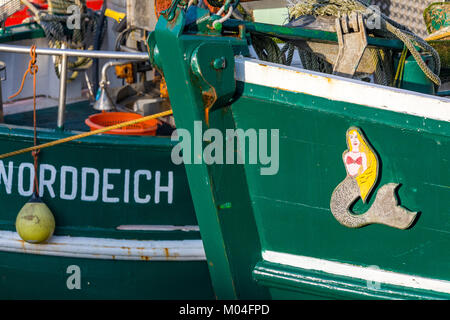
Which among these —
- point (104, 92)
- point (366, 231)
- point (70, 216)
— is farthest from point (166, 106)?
point (366, 231)

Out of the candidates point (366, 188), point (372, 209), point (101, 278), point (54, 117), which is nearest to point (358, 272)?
point (372, 209)

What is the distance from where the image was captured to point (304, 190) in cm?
307

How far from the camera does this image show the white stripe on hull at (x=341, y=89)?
270 centimetres

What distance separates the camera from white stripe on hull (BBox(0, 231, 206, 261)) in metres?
4.24

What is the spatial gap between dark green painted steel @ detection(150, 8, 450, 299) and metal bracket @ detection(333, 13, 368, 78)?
46cm

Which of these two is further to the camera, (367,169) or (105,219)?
(105,219)

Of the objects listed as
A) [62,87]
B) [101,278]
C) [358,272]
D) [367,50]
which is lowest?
[101,278]

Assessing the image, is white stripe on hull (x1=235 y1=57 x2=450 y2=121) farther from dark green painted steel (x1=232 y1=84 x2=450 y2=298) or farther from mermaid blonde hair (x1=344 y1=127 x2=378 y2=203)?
mermaid blonde hair (x1=344 y1=127 x2=378 y2=203)

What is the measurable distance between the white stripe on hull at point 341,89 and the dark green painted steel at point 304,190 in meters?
0.03

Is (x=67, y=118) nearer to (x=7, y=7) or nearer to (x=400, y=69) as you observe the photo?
(x=7, y=7)

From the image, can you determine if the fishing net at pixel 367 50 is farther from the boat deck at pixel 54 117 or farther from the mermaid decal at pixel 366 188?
the boat deck at pixel 54 117

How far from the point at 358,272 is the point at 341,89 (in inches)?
36.2
